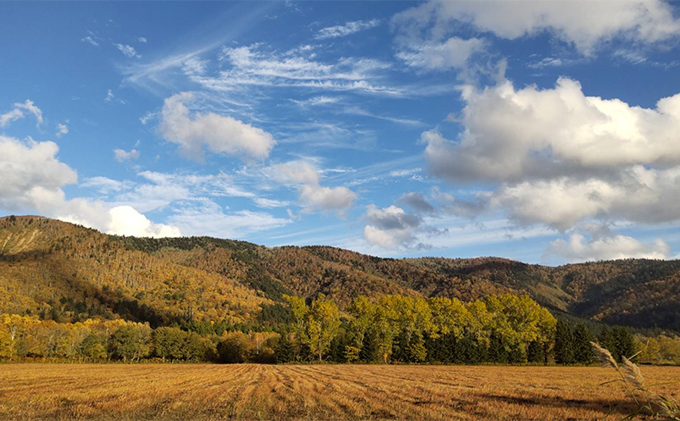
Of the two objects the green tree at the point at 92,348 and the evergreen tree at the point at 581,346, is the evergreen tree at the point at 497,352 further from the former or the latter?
the green tree at the point at 92,348

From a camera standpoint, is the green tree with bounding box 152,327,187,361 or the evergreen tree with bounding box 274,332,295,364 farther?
the green tree with bounding box 152,327,187,361

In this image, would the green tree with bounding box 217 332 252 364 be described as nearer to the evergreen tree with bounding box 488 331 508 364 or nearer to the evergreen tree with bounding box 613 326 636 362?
the evergreen tree with bounding box 488 331 508 364

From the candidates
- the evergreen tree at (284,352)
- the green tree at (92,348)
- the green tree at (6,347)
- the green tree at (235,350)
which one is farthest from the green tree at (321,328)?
the green tree at (6,347)

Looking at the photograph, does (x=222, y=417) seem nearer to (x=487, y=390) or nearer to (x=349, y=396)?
(x=349, y=396)

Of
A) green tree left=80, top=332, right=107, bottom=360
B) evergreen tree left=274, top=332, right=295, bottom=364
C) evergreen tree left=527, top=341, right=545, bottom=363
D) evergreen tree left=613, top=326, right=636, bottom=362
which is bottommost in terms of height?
green tree left=80, top=332, right=107, bottom=360

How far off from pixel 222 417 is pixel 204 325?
18419 centimetres

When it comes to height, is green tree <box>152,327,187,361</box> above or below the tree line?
below

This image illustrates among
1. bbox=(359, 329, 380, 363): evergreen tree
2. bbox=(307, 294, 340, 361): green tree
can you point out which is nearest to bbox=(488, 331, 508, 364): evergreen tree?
bbox=(359, 329, 380, 363): evergreen tree

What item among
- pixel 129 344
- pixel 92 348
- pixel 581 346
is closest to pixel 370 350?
pixel 581 346

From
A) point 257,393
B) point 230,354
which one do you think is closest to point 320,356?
point 230,354

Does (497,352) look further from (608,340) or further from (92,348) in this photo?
(92,348)

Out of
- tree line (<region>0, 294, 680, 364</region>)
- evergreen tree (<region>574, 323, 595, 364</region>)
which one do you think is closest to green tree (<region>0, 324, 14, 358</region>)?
tree line (<region>0, 294, 680, 364</region>)

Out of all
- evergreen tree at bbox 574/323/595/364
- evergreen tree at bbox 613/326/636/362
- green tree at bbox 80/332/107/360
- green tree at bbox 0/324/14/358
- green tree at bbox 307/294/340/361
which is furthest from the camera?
green tree at bbox 80/332/107/360

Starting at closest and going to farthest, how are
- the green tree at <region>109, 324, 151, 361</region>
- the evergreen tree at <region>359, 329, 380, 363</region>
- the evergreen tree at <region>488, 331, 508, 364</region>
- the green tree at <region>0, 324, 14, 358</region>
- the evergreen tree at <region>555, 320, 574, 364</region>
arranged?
the evergreen tree at <region>555, 320, 574, 364</region> → the evergreen tree at <region>488, 331, 508, 364</region> → the evergreen tree at <region>359, 329, 380, 363</region> → the green tree at <region>0, 324, 14, 358</region> → the green tree at <region>109, 324, 151, 361</region>
